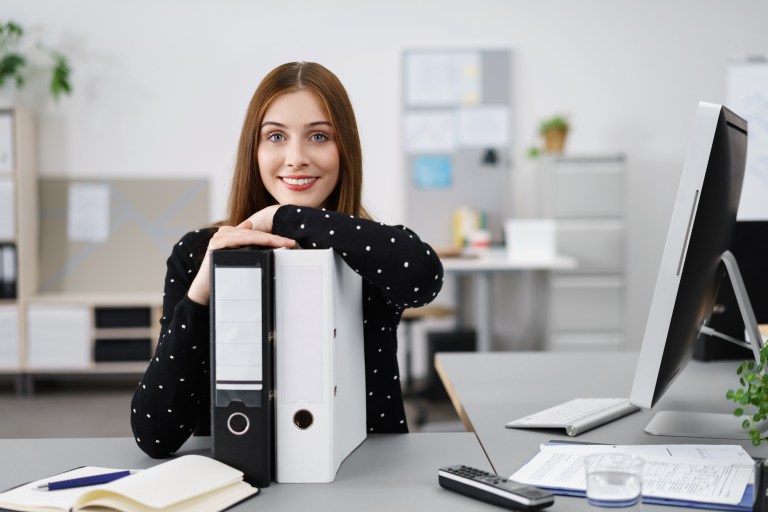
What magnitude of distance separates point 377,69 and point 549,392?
3625mm

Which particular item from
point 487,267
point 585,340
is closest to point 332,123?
point 487,267

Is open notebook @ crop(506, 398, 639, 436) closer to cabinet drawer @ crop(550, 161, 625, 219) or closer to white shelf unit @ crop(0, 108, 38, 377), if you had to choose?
cabinet drawer @ crop(550, 161, 625, 219)

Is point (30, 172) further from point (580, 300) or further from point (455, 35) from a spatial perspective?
point (580, 300)

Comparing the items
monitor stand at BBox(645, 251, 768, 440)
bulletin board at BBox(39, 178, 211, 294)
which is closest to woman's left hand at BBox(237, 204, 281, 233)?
monitor stand at BBox(645, 251, 768, 440)

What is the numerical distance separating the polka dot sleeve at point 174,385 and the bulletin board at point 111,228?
3.80 m

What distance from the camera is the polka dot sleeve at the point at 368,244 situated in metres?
1.04

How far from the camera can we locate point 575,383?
5.12 ft

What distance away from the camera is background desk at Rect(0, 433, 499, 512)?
89 cm

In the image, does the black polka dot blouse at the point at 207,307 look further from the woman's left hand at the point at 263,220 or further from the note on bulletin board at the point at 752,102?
the note on bulletin board at the point at 752,102

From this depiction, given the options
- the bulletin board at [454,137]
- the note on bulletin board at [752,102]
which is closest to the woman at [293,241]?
the bulletin board at [454,137]

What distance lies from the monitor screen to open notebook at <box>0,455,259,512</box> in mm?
544

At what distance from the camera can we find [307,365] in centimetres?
94

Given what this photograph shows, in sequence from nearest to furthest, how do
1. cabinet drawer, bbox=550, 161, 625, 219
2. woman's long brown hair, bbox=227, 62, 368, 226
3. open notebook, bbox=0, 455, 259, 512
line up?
1. open notebook, bbox=0, 455, 259, 512
2. woman's long brown hair, bbox=227, 62, 368, 226
3. cabinet drawer, bbox=550, 161, 625, 219

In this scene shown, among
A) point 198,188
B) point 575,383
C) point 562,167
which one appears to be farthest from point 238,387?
point 198,188
